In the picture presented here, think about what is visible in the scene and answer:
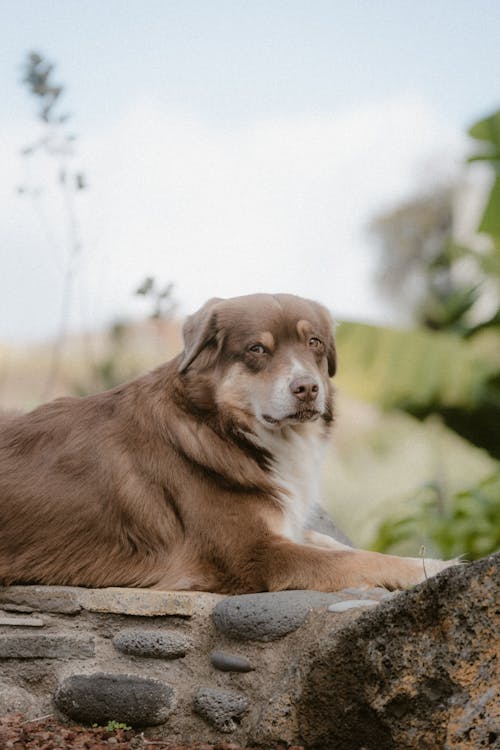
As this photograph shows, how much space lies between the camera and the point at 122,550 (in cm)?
421

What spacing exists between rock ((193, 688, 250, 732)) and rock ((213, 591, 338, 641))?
22 centimetres

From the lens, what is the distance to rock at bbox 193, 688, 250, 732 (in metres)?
3.64

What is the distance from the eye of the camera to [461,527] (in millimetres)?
8570

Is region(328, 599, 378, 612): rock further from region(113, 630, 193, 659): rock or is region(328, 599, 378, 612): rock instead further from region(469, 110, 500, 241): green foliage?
region(469, 110, 500, 241): green foliage

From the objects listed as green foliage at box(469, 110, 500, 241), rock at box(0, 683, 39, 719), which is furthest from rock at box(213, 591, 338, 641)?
green foliage at box(469, 110, 500, 241)

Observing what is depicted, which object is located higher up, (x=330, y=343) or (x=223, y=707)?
(x=330, y=343)

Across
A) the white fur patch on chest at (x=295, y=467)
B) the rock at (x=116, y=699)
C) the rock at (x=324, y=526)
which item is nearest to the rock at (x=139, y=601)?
the rock at (x=116, y=699)

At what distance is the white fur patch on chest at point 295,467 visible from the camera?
427 centimetres

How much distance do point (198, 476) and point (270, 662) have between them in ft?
3.03

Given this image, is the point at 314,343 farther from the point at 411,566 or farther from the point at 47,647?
the point at 47,647

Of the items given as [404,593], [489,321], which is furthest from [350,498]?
[404,593]

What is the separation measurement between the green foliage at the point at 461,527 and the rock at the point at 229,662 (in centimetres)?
483

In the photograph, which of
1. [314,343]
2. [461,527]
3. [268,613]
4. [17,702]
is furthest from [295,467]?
[461,527]

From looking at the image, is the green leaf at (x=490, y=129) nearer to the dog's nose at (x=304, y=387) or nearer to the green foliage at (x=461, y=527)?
the green foliage at (x=461, y=527)
